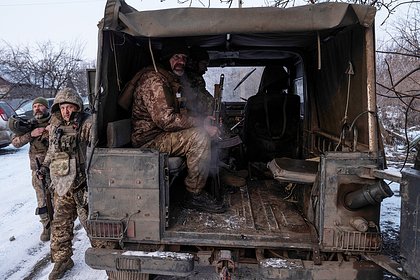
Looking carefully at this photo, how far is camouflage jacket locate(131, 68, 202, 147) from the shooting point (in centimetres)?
342

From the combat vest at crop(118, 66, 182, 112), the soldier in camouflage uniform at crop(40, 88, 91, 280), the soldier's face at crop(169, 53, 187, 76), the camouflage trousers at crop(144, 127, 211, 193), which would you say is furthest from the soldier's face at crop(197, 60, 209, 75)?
the soldier in camouflage uniform at crop(40, 88, 91, 280)

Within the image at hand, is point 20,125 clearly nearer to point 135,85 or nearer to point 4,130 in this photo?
point 135,85

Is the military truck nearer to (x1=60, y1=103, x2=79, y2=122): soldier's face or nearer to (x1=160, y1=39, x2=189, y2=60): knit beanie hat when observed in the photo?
(x1=160, y1=39, x2=189, y2=60): knit beanie hat

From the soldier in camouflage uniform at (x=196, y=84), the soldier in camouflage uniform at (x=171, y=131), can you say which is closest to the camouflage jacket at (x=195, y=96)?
the soldier in camouflage uniform at (x=196, y=84)

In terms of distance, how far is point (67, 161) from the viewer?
3705 millimetres

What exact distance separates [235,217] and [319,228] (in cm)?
87

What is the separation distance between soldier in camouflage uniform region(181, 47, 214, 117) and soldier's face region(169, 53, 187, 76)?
34cm

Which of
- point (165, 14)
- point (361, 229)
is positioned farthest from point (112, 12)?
point (361, 229)

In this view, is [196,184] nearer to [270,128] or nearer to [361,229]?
[361,229]

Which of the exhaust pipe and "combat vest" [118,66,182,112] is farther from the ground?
"combat vest" [118,66,182,112]

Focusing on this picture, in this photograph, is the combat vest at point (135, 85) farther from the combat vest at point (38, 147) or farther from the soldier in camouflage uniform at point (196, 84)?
the combat vest at point (38, 147)

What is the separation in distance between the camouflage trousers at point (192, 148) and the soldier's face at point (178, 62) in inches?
31.7

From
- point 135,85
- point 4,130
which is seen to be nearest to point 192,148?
point 135,85

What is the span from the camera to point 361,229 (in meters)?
2.66
